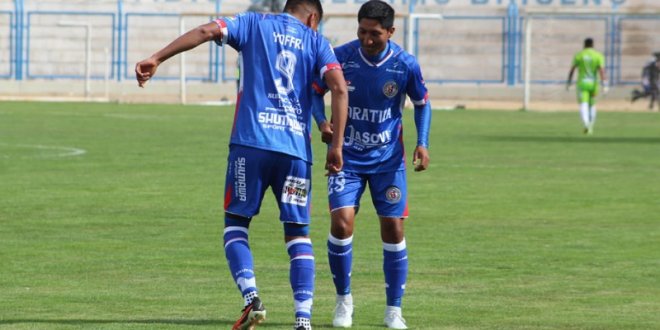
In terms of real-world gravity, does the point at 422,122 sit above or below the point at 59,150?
above

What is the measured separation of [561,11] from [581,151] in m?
28.1

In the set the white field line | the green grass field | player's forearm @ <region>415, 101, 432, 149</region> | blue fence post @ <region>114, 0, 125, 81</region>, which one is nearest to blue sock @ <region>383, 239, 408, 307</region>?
the green grass field

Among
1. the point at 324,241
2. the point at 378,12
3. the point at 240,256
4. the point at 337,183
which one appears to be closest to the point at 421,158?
the point at 337,183

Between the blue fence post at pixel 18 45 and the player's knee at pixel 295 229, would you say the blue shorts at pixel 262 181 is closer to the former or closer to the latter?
the player's knee at pixel 295 229

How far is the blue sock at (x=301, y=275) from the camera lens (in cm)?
890

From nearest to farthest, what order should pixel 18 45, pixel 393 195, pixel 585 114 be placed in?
1. pixel 393 195
2. pixel 585 114
3. pixel 18 45

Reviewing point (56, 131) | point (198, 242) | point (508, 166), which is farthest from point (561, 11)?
point (198, 242)

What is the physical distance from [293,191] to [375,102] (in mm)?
1292

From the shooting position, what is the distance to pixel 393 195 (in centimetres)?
997

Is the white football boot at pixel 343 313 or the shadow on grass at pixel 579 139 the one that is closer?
the white football boot at pixel 343 313

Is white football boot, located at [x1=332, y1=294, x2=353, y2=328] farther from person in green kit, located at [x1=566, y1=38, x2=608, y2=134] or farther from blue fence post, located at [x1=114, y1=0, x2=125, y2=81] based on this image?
blue fence post, located at [x1=114, y1=0, x2=125, y2=81]

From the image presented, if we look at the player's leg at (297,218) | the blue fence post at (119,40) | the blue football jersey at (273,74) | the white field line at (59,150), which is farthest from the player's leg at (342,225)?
the blue fence post at (119,40)

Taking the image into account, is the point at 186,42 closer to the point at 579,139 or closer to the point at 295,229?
the point at 295,229

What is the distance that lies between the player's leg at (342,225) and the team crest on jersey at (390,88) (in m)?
0.55
